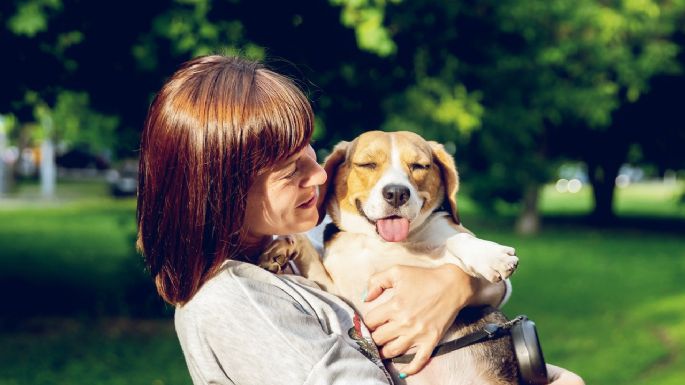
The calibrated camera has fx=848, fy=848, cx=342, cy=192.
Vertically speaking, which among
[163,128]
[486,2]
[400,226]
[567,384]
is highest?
[486,2]

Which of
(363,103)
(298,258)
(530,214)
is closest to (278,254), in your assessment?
(298,258)

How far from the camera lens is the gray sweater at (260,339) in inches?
70.5

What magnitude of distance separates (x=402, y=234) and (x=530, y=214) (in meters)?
20.4

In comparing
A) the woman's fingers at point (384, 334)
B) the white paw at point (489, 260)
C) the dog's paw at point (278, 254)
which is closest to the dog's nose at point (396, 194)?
the white paw at point (489, 260)

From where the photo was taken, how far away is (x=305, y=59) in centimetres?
799

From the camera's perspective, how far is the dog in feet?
8.36

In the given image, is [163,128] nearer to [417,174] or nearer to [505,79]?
[417,174]

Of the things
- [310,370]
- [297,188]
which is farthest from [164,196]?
[310,370]

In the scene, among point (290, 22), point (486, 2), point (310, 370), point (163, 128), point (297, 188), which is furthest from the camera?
point (486, 2)

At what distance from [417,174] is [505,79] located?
8.16 m

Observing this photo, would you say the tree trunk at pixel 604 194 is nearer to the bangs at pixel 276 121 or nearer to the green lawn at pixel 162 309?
Result: the green lawn at pixel 162 309

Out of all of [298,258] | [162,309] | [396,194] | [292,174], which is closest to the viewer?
[292,174]

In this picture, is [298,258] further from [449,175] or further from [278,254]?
[449,175]

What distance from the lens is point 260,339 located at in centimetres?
181
